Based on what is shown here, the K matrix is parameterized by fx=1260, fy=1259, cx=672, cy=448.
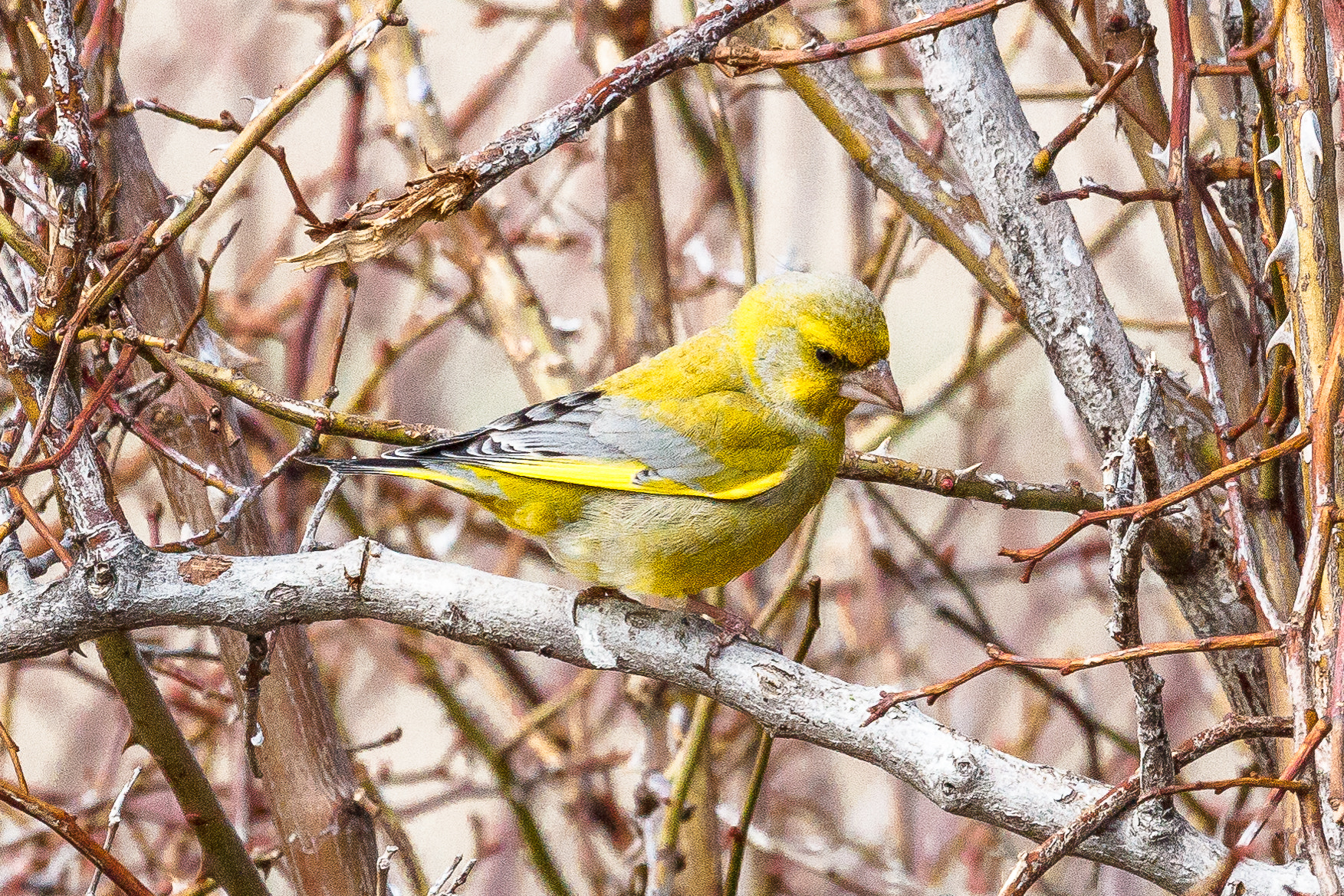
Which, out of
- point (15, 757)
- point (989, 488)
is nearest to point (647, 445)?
point (989, 488)

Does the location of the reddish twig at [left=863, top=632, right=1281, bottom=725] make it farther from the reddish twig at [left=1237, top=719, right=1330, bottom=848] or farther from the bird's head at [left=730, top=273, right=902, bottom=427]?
the bird's head at [left=730, top=273, right=902, bottom=427]

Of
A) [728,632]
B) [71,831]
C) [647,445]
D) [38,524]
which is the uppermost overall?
[647,445]

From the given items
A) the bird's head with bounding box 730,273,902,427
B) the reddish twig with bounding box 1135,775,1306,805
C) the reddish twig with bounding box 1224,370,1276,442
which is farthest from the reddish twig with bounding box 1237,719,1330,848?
the bird's head with bounding box 730,273,902,427

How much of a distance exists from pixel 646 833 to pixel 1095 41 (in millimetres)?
2248

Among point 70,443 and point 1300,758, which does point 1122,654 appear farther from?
point 70,443

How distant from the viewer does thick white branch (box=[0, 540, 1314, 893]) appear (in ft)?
6.78

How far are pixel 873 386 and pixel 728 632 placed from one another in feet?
2.90

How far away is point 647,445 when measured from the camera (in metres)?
3.29

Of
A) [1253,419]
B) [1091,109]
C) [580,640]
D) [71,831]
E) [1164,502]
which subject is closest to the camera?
[1164,502]

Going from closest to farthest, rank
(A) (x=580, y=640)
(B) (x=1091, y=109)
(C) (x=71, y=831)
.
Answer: (C) (x=71, y=831) < (B) (x=1091, y=109) < (A) (x=580, y=640)

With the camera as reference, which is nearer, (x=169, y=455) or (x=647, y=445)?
(x=169, y=455)

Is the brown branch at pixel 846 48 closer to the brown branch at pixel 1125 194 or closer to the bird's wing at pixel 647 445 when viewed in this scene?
the brown branch at pixel 1125 194

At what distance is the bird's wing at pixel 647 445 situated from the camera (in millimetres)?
3170

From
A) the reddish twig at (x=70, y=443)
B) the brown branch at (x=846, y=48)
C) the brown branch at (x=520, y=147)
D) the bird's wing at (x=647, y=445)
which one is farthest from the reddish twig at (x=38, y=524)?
the brown branch at (x=846, y=48)
